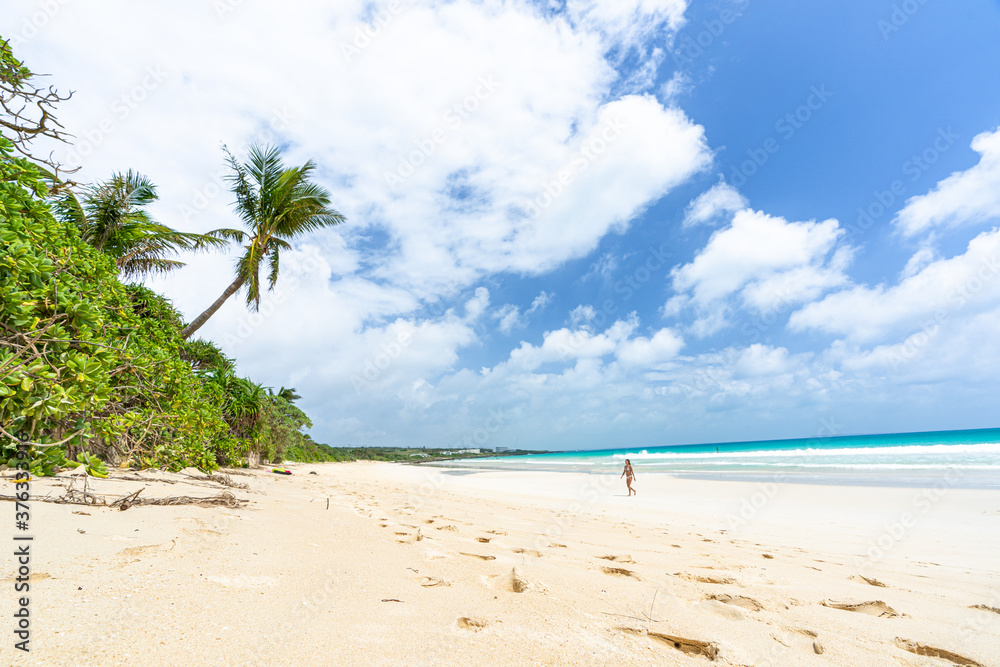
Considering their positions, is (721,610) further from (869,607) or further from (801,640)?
(869,607)

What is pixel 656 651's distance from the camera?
2.12 meters

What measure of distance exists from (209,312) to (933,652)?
1301cm

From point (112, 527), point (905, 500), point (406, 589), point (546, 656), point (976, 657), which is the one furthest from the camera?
point (905, 500)

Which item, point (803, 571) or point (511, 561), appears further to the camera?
point (803, 571)

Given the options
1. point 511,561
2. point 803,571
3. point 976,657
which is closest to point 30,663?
point 511,561

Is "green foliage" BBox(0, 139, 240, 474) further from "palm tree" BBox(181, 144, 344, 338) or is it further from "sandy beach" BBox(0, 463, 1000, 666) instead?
"palm tree" BBox(181, 144, 344, 338)

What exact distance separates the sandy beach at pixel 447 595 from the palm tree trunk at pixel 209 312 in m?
5.90

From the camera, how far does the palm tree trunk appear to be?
1030 cm

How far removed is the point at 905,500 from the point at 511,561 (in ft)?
37.4

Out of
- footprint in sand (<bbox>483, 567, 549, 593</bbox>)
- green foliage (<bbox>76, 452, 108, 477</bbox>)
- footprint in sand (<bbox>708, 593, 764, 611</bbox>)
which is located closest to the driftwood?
green foliage (<bbox>76, 452, 108, 477</bbox>)

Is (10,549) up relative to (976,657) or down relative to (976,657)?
up

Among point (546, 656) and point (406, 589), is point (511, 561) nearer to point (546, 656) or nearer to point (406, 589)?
point (406, 589)

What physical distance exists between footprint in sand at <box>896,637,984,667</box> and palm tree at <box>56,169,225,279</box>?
38.2 ft
